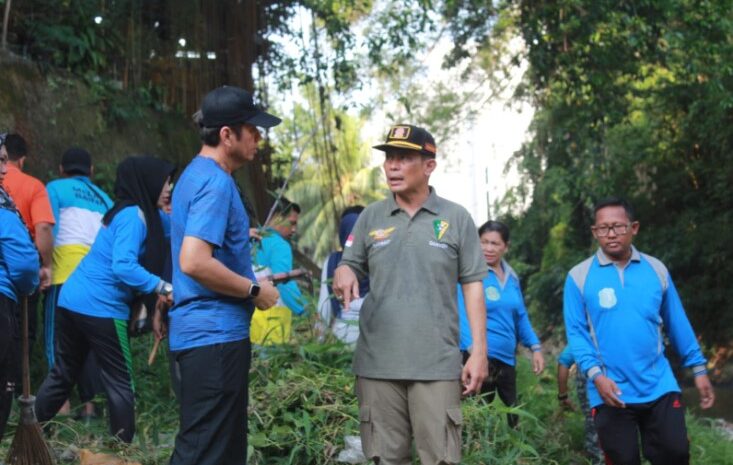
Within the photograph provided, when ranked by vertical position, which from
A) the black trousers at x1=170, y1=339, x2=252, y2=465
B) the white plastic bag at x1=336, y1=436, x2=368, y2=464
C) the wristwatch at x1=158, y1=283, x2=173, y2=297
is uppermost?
the wristwatch at x1=158, y1=283, x2=173, y2=297

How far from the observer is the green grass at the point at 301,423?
6.14m

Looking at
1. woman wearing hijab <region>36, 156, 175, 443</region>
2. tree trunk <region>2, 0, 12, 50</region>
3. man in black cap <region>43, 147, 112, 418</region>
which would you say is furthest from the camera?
tree trunk <region>2, 0, 12, 50</region>

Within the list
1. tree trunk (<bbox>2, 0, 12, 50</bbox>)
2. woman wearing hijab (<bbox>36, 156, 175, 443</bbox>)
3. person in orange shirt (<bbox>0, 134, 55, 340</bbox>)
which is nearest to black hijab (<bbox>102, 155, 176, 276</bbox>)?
woman wearing hijab (<bbox>36, 156, 175, 443</bbox>)

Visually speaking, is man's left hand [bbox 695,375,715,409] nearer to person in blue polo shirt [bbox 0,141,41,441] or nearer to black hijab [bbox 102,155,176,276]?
black hijab [bbox 102,155,176,276]

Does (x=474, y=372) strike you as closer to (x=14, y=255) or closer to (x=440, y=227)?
(x=440, y=227)

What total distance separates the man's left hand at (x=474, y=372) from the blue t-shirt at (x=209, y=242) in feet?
3.48

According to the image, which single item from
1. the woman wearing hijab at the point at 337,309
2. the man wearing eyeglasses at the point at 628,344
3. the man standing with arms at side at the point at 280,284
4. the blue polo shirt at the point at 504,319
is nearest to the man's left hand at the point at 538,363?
the blue polo shirt at the point at 504,319

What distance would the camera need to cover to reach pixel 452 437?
4.72 m

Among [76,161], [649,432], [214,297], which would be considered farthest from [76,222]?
[649,432]

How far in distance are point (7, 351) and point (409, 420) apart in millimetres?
1831

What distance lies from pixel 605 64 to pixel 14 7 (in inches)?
271

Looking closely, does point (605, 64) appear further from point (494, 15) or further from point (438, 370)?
point (438, 370)

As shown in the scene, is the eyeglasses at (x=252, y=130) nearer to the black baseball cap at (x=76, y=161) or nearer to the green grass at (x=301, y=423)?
the green grass at (x=301, y=423)

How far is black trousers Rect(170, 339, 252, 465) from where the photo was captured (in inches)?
160
